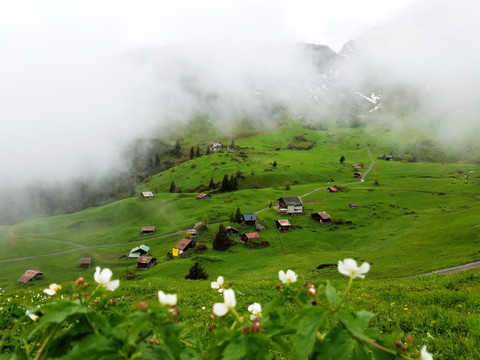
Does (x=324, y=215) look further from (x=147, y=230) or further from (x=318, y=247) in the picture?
(x=147, y=230)

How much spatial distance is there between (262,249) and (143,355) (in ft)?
331

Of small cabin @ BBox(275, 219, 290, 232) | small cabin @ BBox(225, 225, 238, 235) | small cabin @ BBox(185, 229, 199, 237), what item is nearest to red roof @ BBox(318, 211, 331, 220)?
small cabin @ BBox(275, 219, 290, 232)

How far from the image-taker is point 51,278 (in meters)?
109

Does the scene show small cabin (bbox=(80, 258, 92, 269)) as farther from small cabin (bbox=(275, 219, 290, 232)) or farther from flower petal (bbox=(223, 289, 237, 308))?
flower petal (bbox=(223, 289, 237, 308))

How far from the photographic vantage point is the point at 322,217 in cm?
12556

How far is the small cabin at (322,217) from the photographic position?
12475cm

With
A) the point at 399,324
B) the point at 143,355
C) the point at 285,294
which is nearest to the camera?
the point at 143,355

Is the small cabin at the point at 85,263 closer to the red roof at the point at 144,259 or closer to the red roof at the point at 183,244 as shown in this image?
the red roof at the point at 144,259

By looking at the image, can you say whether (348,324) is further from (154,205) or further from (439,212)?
(154,205)

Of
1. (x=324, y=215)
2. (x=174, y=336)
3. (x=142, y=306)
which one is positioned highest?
(x=142, y=306)

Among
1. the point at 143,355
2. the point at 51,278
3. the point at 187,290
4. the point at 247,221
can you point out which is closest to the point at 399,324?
the point at 143,355

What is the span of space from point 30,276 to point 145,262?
44.1m

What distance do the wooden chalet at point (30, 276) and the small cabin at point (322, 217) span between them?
11764cm

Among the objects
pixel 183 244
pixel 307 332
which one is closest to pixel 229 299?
pixel 307 332
